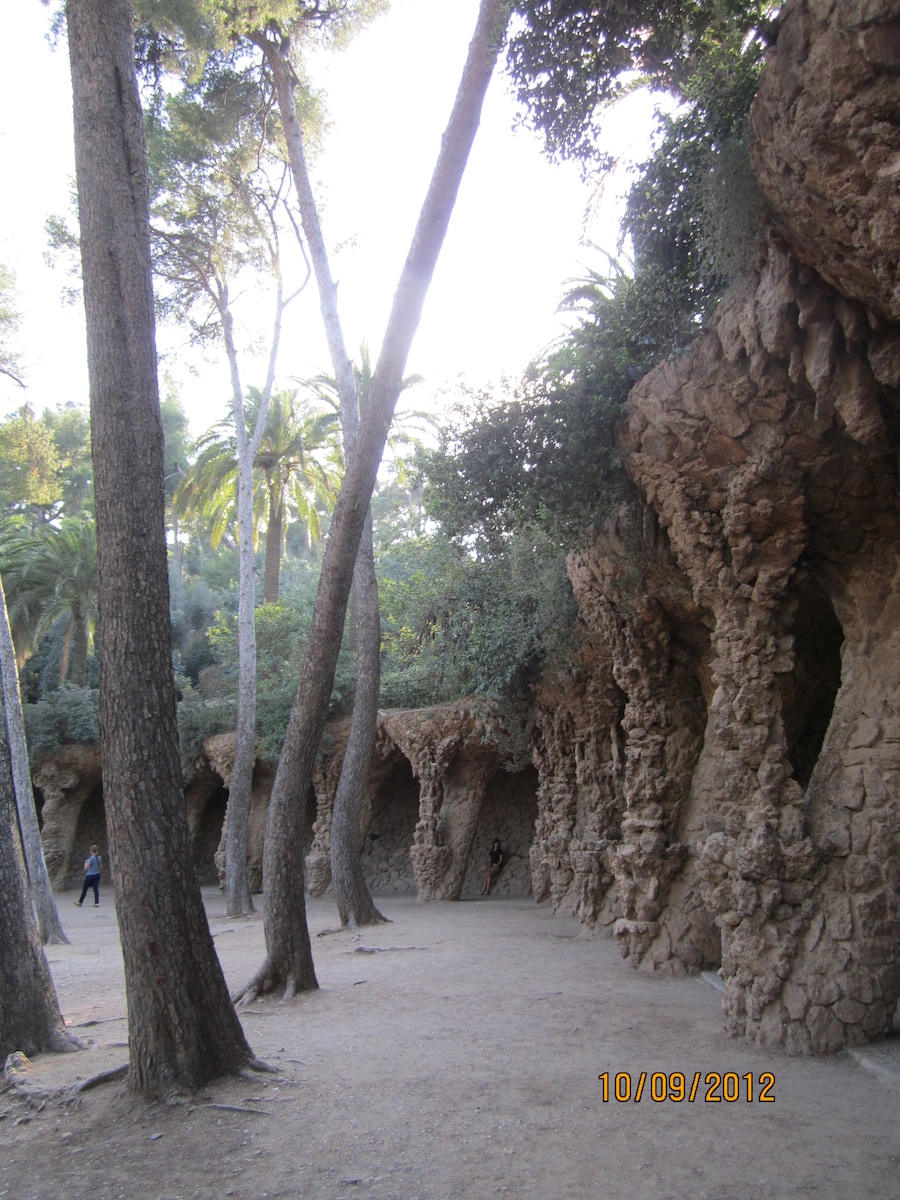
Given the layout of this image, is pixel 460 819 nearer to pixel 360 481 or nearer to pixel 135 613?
pixel 360 481

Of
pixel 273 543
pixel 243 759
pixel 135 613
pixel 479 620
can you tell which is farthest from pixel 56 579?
pixel 135 613

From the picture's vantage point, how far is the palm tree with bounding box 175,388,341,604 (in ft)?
79.1

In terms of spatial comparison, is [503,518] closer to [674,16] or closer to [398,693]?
[674,16]

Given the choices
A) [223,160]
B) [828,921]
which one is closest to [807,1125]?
[828,921]

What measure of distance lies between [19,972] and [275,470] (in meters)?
19.7

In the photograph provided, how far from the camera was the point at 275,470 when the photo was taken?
25.0 meters

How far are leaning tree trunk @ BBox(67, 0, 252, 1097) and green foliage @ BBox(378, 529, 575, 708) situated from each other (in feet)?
18.4

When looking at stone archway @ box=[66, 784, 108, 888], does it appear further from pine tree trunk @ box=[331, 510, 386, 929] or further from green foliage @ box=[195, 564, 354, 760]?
pine tree trunk @ box=[331, 510, 386, 929]

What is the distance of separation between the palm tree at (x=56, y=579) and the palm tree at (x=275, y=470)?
442cm

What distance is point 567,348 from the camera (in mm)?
9305

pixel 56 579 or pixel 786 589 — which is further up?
pixel 56 579

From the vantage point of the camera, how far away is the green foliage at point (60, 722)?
72.7ft

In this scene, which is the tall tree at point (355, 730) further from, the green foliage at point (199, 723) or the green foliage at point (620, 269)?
the green foliage at point (199, 723)

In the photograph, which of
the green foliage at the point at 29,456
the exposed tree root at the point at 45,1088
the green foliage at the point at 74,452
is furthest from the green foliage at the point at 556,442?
the green foliage at the point at 74,452
